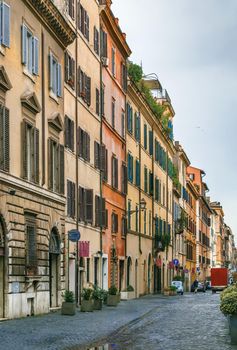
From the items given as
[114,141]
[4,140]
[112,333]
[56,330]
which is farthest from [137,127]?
[112,333]

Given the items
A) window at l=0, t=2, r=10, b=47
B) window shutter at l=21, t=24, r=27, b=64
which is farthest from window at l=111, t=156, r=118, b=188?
window at l=0, t=2, r=10, b=47

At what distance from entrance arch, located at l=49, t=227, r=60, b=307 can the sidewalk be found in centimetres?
385

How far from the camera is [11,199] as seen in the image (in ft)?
99.8

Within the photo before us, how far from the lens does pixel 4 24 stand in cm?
2959

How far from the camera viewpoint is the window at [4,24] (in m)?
29.4

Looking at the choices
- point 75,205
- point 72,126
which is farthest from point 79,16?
point 75,205

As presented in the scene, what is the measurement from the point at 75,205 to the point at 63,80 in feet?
20.5

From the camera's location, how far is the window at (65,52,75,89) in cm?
4134

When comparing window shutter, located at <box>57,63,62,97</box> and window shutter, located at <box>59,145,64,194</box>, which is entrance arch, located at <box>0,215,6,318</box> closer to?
window shutter, located at <box>59,145,64,194</box>

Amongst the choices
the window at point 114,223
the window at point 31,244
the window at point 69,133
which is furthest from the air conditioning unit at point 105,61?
the window at point 31,244

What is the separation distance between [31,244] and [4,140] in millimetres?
5719

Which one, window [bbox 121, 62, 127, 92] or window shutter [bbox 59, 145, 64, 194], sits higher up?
window [bbox 121, 62, 127, 92]

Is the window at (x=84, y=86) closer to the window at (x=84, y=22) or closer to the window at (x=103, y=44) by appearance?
the window at (x=84, y=22)

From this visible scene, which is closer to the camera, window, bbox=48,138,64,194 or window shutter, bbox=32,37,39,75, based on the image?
window shutter, bbox=32,37,39,75
